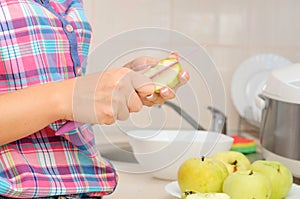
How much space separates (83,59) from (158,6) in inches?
23.7

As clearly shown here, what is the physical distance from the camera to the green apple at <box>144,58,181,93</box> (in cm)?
73

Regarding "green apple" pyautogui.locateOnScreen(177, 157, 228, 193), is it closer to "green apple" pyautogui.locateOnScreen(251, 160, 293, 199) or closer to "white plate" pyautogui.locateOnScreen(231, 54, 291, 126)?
"green apple" pyautogui.locateOnScreen(251, 160, 293, 199)

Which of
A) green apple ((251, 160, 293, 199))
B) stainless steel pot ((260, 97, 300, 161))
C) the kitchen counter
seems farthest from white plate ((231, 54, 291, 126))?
green apple ((251, 160, 293, 199))

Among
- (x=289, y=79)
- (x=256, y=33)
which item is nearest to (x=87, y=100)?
(x=289, y=79)

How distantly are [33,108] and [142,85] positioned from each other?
0.46ft

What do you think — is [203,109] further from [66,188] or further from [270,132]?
[66,188]

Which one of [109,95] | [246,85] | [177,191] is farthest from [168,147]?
[246,85]

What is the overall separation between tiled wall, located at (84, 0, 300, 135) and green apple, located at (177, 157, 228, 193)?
0.58 meters

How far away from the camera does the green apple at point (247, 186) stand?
0.80 meters

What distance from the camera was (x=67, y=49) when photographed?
2.65 ft

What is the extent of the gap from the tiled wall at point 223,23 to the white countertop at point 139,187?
412 millimetres

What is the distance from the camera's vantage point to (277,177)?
34.3 inches

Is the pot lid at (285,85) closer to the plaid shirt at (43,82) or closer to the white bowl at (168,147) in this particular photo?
the white bowl at (168,147)

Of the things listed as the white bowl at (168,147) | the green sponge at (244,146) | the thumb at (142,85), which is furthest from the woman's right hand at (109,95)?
the green sponge at (244,146)
